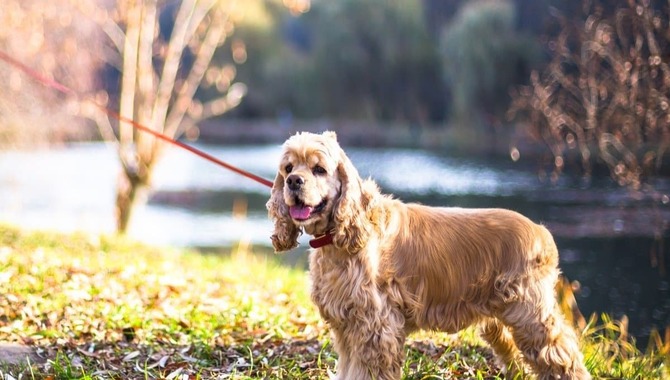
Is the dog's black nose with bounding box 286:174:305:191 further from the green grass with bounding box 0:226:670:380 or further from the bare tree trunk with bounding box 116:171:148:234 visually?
the bare tree trunk with bounding box 116:171:148:234

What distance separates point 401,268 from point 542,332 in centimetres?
89

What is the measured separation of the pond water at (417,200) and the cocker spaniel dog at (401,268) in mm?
3419

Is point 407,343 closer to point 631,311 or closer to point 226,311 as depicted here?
point 226,311

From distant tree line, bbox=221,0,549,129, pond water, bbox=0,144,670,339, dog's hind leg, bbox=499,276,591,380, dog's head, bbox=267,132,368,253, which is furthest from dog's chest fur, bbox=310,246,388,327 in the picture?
distant tree line, bbox=221,0,549,129

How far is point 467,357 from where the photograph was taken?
5.52 m

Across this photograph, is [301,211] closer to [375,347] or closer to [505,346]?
[375,347]

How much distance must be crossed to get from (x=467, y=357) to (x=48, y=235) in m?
7.07

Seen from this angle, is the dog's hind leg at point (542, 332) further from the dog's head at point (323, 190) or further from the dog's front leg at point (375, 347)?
the dog's head at point (323, 190)

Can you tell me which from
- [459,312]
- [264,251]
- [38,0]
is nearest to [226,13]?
[38,0]

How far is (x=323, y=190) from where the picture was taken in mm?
4336

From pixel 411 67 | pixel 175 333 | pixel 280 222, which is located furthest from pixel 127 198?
pixel 411 67

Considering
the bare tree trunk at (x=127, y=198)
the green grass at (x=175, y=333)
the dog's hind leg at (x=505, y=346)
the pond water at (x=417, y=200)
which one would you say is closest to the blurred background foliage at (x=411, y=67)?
the pond water at (x=417, y=200)

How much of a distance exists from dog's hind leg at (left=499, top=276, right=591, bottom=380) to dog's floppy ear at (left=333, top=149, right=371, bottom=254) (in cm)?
98

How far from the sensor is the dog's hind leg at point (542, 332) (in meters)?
4.54
